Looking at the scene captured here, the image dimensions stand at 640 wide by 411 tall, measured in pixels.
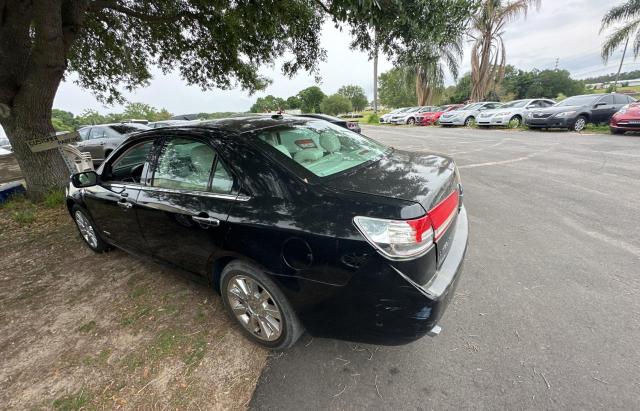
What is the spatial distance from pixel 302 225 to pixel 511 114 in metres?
17.0

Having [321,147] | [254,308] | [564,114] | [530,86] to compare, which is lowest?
[254,308]

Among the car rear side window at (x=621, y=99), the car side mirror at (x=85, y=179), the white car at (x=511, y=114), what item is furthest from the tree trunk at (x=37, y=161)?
the car rear side window at (x=621, y=99)

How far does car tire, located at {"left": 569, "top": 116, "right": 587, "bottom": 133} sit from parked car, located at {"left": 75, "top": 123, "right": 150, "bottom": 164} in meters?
16.6

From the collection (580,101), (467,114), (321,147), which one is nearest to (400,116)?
(467,114)

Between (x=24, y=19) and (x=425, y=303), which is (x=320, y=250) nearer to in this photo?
(x=425, y=303)

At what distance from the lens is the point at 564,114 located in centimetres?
1194

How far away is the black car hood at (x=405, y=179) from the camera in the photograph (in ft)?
5.72

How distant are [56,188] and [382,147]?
22.2 ft

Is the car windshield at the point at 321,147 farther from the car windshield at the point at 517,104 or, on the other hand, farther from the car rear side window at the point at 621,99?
the car windshield at the point at 517,104

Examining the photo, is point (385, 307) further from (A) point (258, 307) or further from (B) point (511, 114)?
(B) point (511, 114)

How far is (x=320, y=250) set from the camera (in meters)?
1.65

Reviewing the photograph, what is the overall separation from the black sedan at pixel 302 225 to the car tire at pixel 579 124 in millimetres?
13544

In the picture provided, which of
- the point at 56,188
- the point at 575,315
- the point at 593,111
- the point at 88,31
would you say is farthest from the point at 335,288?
the point at 593,111

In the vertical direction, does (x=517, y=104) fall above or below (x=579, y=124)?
above
